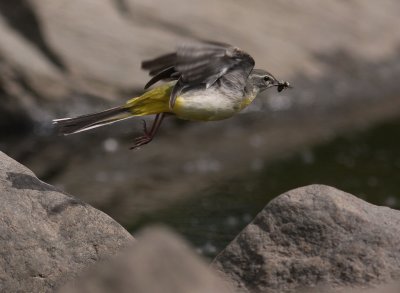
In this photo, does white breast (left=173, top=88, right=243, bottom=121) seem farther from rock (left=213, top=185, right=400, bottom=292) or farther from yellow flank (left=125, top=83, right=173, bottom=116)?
rock (left=213, top=185, right=400, bottom=292)

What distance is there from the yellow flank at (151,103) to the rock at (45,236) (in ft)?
2.48

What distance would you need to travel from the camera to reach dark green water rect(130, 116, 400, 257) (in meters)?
8.32

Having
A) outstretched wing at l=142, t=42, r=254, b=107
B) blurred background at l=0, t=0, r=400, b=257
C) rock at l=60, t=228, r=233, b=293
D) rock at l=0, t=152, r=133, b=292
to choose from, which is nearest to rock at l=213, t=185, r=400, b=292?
rock at l=0, t=152, r=133, b=292

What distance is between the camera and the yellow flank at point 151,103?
5949 millimetres

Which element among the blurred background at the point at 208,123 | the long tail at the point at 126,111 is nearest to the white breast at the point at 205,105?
the long tail at the point at 126,111

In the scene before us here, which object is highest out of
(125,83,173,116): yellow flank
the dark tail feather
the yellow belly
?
the yellow belly

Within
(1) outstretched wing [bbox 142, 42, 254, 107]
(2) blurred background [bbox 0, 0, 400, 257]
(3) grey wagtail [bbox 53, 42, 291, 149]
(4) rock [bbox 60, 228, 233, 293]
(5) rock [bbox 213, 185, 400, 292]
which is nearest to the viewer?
(4) rock [bbox 60, 228, 233, 293]

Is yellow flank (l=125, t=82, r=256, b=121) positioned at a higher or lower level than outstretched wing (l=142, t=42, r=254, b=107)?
lower

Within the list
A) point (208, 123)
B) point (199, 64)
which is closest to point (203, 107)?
point (199, 64)

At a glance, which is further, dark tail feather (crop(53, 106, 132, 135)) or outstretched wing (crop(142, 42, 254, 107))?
dark tail feather (crop(53, 106, 132, 135))

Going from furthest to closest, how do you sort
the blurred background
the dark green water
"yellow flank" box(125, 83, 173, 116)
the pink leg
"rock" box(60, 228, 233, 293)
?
the blurred background → the dark green water → the pink leg → "yellow flank" box(125, 83, 173, 116) → "rock" box(60, 228, 233, 293)

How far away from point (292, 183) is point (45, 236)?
4712 millimetres

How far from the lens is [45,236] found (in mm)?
5293

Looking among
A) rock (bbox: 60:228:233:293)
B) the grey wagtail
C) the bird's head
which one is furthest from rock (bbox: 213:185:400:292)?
rock (bbox: 60:228:233:293)
